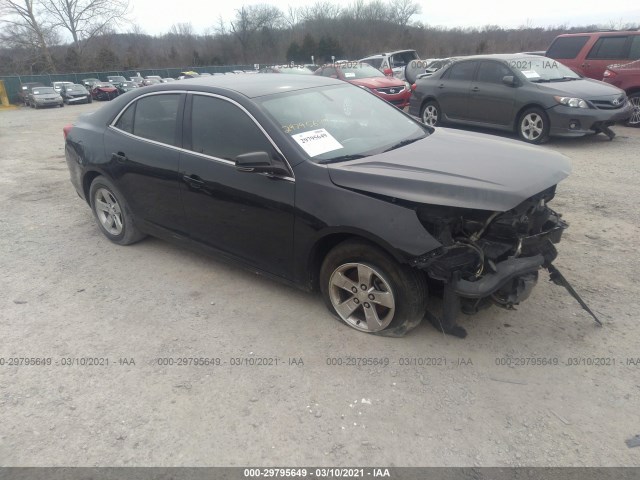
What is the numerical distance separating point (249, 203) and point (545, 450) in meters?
2.41

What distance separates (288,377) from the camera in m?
2.94

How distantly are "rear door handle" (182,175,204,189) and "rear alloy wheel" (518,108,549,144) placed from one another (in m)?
6.86

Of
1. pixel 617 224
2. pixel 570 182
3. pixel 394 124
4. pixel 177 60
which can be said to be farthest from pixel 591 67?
pixel 177 60

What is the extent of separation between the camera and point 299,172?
10.5 feet

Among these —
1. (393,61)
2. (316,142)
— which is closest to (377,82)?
(393,61)

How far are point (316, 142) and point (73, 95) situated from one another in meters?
32.2

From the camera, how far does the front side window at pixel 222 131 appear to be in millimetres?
3455

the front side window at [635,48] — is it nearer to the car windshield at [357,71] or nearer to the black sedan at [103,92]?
the car windshield at [357,71]

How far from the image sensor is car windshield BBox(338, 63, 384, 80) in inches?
526

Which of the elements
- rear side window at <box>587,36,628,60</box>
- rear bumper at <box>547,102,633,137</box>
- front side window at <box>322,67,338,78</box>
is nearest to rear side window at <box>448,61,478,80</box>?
rear bumper at <box>547,102,633,137</box>

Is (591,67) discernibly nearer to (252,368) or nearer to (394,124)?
(394,124)

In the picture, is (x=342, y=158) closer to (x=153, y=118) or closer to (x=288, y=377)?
(x=288, y=377)

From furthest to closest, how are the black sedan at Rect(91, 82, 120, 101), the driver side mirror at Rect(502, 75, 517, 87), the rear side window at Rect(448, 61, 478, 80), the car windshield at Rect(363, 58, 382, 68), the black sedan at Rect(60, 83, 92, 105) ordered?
the black sedan at Rect(91, 82, 120, 101) < the black sedan at Rect(60, 83, 92, 105) < the car windshield at Rect(363, 58, 382, 68) < the rear side window at Rect(448, 61, 478, 80) < the driver side mirror at Rect(502, 75, 517, 87)

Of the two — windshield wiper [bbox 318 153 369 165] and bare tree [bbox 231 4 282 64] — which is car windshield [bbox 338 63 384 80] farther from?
bare tree [bbox 231 4 282 64]
